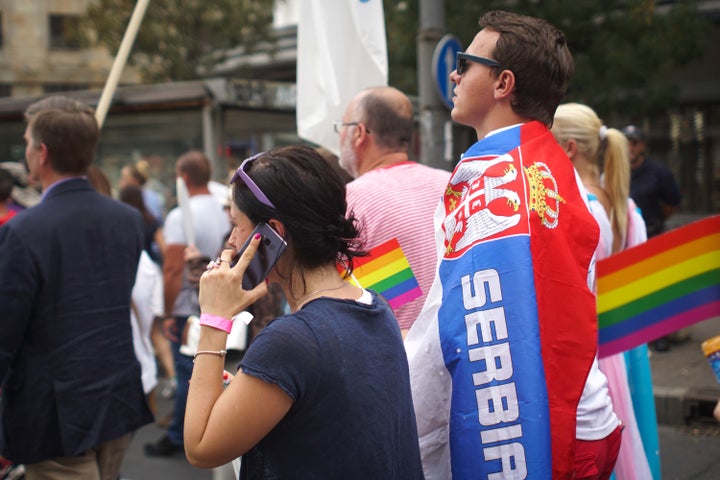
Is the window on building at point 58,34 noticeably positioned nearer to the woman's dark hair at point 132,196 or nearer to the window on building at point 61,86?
the window on building at point 61,86

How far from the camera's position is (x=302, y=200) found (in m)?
1.89

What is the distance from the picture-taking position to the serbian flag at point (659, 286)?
9.18 ft

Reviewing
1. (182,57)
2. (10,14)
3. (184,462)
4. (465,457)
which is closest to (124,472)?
(184,462)

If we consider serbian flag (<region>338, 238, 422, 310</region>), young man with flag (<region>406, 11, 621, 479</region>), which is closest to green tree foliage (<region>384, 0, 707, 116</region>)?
serbian flag (<region>338, 238, 422, 310</region>)

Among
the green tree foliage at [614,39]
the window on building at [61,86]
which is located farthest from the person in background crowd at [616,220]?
the window on building at [61,86]

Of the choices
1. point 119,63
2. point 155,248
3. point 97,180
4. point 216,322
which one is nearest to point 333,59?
point 119,63

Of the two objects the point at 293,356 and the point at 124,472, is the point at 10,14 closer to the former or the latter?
the point at 124,472

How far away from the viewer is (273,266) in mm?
1914

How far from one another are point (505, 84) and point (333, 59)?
2.27m

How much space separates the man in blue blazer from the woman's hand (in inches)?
53.5

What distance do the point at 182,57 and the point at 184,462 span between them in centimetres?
1806

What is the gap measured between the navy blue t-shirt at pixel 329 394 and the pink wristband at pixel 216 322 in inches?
5.5

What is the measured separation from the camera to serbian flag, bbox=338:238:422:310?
254 cm

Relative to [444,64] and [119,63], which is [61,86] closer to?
[444,64]
